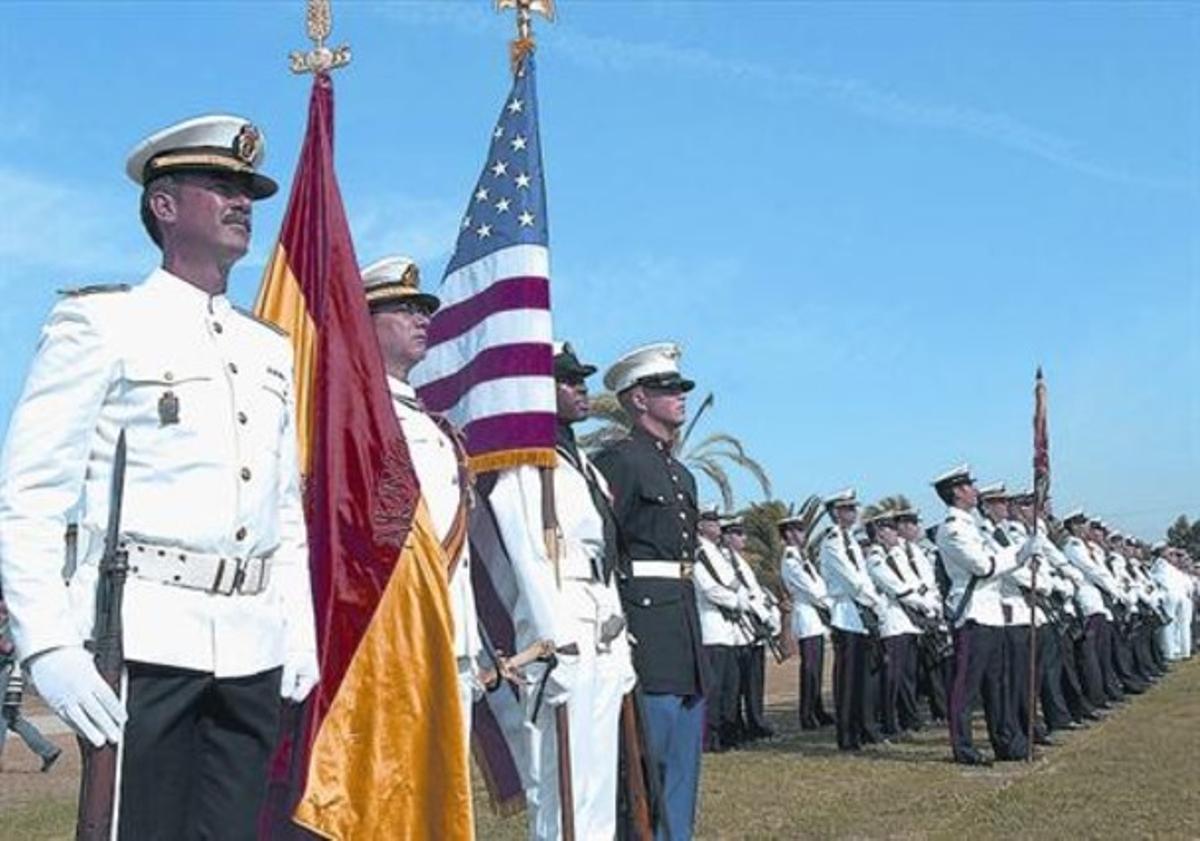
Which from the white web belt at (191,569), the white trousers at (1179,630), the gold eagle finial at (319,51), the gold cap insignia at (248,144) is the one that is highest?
the gold eagle finial at (319,51)

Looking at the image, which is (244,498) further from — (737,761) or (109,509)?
(737,761)

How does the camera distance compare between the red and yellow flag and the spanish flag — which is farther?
the red and yellow flag

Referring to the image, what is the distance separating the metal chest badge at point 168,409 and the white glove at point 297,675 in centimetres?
63

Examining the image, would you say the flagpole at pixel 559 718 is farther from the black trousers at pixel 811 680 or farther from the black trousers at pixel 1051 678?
the black trousers at pixel 811 680

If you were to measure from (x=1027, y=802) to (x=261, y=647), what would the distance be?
704 centimetres

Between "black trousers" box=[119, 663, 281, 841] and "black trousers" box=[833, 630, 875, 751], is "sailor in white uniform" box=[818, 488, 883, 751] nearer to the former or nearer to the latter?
"black trousers" box=[833, 630, 875, 751]

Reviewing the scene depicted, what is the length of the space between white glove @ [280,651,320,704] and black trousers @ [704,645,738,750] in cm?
1042

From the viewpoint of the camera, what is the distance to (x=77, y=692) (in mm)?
3227

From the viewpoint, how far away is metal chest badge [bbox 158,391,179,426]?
359cm

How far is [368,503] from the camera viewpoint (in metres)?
4.72

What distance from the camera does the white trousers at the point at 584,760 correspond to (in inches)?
209

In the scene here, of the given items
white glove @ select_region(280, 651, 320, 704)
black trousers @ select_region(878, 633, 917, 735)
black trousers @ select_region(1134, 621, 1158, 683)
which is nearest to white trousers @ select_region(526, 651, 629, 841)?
white glove @ select_region(280, 651, 320, 704)

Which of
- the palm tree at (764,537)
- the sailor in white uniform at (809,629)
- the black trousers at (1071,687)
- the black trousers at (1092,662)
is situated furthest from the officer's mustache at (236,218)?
the palm tree at (764,537)

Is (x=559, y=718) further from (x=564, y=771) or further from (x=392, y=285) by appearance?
(x=392, y=285)
